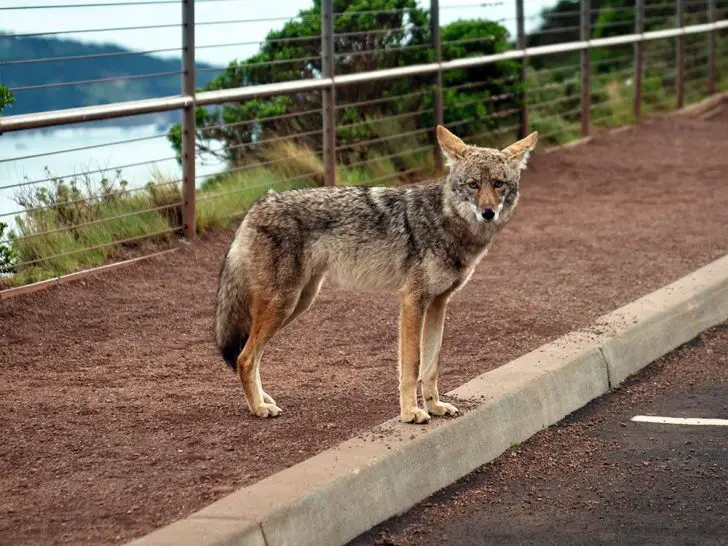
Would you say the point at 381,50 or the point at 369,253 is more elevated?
Answer: the point at 381,50

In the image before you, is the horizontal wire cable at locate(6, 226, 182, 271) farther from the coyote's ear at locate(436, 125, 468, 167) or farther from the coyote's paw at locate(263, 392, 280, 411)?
the coyote's ear at locate(436, 125, 468, 167)

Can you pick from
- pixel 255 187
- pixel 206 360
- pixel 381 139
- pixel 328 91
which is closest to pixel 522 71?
pixel 381 139

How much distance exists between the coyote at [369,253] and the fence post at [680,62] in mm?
17022

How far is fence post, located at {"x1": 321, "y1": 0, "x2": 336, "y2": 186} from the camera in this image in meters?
13.7

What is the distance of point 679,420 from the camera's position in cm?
754

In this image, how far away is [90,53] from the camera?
10.8 meters

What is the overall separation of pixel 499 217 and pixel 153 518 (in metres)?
2.57

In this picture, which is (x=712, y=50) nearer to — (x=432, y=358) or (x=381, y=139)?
(x=381, y=139)

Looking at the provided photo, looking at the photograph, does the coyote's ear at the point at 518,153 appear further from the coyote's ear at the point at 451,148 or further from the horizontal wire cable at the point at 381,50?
the horizontal wire cable at the point at 381,50

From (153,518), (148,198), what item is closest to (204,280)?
(148,198)

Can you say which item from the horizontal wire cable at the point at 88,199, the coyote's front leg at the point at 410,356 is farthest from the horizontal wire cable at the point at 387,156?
the coyote's front leg at the point at 410,356

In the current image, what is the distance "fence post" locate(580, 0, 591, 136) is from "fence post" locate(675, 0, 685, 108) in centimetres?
423

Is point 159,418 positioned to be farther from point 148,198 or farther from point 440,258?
point 148,198

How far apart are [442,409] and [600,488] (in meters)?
0.90
